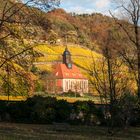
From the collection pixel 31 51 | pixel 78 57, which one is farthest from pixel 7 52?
pixel 78 57

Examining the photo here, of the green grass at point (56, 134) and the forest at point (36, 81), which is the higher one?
the forest at point (36, 81)

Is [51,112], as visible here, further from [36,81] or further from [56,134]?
[56,134]

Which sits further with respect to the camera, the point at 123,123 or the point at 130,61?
the point at 130,61

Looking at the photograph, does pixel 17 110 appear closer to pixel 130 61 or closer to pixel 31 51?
pixel 31 51

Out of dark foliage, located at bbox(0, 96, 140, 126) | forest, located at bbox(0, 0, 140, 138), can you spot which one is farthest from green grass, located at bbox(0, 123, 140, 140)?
dark foliage, located at bbox(0, 96, 140, 126)

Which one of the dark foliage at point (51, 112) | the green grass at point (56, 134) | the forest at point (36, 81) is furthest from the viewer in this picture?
the dark foliage at point (51, 112)

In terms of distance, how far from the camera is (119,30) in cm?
4238

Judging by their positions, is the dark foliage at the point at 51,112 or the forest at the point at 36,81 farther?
the dark foliage at the point at 51,112

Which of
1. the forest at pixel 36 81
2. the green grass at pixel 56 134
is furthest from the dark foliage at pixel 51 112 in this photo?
the green grass at pixel 56 134

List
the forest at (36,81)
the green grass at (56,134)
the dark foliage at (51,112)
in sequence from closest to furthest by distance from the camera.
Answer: the green grass at (56,134)
the forest at (36,81)
the dark foliage at (51,112)

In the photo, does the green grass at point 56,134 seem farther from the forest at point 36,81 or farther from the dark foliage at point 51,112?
the dark foliage at point 51,112

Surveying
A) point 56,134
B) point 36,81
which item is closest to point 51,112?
point 36,81

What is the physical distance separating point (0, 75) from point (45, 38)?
12.5ft

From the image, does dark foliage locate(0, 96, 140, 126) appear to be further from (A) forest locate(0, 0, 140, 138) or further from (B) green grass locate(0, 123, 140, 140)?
(B) green grass locate(0, 123, 140, 140)
